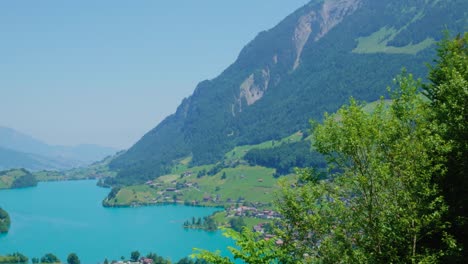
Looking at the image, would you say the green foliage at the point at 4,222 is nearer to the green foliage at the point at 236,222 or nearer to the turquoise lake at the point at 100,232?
the turquoise lake at the point at 100,232

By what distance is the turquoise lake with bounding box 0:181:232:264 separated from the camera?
112688 mm

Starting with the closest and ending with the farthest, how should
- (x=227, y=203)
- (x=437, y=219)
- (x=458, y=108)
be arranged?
(x=437, y=219)
(x=458, y=108)
(x=227, y=203)

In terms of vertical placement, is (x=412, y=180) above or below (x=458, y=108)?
below

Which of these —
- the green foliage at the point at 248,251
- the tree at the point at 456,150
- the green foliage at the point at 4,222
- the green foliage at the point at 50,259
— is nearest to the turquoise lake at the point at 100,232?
the green foliage at the point at 4,222

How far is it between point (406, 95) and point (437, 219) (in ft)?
13.4

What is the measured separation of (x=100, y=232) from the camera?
136m

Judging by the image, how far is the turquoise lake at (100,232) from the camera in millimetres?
112688

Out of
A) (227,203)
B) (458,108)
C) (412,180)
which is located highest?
(458,108)

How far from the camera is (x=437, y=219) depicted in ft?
40.4

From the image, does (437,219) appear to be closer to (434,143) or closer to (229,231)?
(434,143)

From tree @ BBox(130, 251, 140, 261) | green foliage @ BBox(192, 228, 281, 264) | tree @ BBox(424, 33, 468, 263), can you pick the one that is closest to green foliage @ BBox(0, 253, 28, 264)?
tree @ BBox(130, 251, 140, 261)

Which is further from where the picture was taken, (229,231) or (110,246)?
(110,246)

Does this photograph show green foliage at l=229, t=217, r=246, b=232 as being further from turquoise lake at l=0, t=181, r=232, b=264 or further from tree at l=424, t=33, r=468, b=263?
tree at l=424, t=33, r=468, b=263

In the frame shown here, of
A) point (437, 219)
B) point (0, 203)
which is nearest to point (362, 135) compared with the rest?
point (437, 219)
